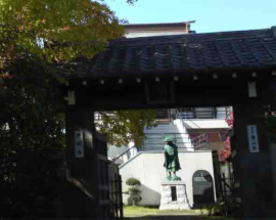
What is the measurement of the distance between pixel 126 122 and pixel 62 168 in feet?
18.0

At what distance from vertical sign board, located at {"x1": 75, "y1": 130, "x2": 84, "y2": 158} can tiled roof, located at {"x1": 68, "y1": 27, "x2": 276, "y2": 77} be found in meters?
1.57

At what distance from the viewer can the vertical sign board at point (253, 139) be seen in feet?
36.0

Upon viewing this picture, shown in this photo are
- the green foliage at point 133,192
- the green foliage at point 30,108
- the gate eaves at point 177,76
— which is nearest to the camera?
the green foliage at point 30,108

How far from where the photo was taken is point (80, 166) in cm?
1119

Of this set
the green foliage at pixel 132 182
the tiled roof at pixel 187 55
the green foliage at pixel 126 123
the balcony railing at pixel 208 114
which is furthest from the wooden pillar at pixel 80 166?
the balcony railing at pixel 208 114

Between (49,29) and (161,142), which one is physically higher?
(49,29)

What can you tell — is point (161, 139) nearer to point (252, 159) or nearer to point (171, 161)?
point (171, 161)

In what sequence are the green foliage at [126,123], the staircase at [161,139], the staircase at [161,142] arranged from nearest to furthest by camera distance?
the green foliage at [126,123], the staircase at [161,142], the staircase at [161,139]

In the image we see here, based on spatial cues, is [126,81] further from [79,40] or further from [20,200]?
[20,200]

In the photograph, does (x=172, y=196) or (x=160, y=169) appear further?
(x=160, y=169)

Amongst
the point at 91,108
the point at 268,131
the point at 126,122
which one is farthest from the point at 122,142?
the point at 268,131

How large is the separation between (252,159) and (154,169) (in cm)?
1441

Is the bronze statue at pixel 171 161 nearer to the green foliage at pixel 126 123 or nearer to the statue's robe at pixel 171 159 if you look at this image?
the statue's robe at pixel 171 159

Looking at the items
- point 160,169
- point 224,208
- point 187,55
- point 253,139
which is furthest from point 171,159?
point 253,139
